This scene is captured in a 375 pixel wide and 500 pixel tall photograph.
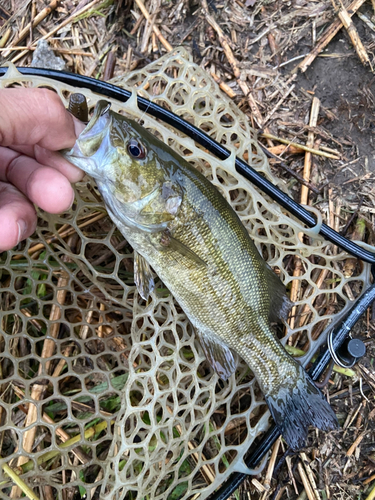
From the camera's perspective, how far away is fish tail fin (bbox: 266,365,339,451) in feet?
8.95

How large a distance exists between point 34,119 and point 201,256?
1.31 metres

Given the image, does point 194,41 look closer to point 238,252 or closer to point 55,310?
point 238,252

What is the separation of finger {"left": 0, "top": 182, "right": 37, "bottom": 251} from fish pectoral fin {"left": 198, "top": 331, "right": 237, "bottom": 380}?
1.42 metres

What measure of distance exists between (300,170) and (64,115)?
226cm

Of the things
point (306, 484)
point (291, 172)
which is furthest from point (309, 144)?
point (306, 484)

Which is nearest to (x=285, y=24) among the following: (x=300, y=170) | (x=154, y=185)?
(x=300, y=170)

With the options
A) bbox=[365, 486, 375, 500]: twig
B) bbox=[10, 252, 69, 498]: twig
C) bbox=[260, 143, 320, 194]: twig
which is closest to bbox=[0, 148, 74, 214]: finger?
bbox=[10, 252, 69, 498]: twig

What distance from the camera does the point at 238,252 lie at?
265 centimetres

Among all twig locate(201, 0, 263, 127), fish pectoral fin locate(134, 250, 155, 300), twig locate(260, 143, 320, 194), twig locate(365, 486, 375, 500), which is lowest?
twig locate(365, 486, 375, 500)

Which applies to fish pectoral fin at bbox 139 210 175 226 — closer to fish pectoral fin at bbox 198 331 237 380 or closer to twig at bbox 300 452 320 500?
fish pectoral fin at bbox 198 331 237 380

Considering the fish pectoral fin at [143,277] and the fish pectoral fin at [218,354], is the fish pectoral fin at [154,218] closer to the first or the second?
the fish pectoral fin at [143,277]

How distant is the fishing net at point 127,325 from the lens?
282 centimetres

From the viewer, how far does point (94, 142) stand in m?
2.19

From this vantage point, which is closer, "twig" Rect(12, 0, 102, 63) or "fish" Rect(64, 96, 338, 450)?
"fish" Rect(64, 96, 338, 450)
